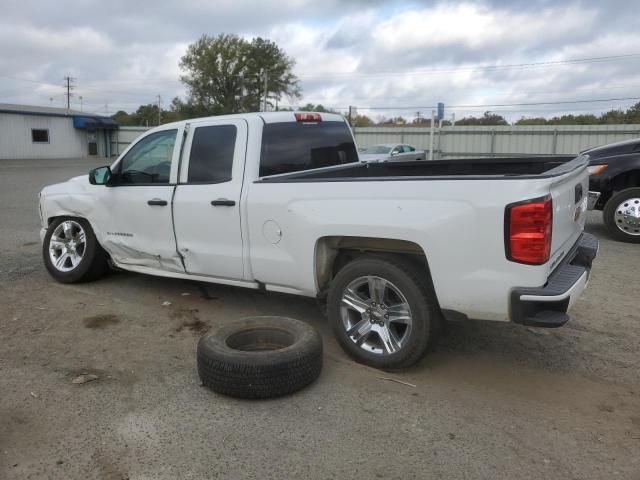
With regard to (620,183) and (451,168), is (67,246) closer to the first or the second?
(451,168)

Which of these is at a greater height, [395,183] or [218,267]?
[395,183]

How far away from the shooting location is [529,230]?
10.7 ft

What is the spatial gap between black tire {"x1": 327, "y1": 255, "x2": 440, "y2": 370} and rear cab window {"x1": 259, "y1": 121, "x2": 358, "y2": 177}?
1.27 metres

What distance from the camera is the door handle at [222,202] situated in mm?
4588

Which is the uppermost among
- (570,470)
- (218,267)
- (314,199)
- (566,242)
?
(314,199)

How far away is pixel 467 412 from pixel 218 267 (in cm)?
242

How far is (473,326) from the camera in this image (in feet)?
16.4

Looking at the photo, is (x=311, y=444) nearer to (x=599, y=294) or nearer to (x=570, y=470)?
(x=570, y=470)

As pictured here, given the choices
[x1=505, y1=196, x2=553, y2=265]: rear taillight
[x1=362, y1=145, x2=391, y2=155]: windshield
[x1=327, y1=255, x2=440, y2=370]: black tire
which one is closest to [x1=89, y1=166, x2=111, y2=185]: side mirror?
[x1=327, y1=255, x2=440, y2=370]: black tire

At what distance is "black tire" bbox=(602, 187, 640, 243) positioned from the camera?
8.63 meters

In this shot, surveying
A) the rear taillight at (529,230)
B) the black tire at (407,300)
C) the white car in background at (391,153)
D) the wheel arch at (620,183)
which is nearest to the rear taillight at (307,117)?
the black tire at (407,300)

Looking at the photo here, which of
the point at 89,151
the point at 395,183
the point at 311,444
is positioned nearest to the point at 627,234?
the point at 395,183

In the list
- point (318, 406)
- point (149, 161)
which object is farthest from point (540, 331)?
point (149, 161)

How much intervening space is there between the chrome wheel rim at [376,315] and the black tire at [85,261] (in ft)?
10.5
